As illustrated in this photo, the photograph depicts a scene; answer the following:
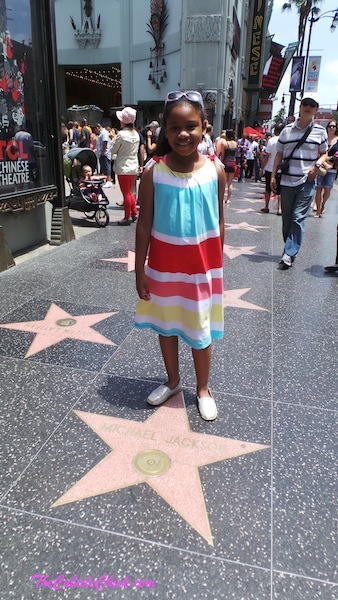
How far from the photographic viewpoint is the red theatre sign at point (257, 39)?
35000 mm

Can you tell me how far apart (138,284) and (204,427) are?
2.95 feet

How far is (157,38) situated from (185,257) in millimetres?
27849

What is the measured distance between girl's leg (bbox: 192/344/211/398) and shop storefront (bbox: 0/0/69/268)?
3.32 m

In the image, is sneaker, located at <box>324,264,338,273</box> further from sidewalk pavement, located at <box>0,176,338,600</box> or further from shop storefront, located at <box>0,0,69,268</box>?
shop storefront, located at <box>0,0,69,268</box>

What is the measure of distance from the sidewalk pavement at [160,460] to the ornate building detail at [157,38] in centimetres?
2607

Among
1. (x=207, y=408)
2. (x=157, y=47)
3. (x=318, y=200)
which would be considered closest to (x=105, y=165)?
(x=318, y=200)

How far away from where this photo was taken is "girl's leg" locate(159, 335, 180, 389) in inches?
100

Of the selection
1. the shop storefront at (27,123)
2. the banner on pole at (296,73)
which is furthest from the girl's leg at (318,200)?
the banner on pole at (296,73)

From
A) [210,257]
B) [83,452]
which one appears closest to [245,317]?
[210,257]

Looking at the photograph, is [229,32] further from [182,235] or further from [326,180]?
[182,235]

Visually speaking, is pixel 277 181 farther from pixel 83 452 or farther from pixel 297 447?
pixel 83 452

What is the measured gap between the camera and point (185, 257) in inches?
87.7

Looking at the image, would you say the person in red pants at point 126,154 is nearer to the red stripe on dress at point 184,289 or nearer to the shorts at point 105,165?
the shorts at point 105,165

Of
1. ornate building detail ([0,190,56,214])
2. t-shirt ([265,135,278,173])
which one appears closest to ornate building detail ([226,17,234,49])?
t-shirt ([265,135,278,173])
